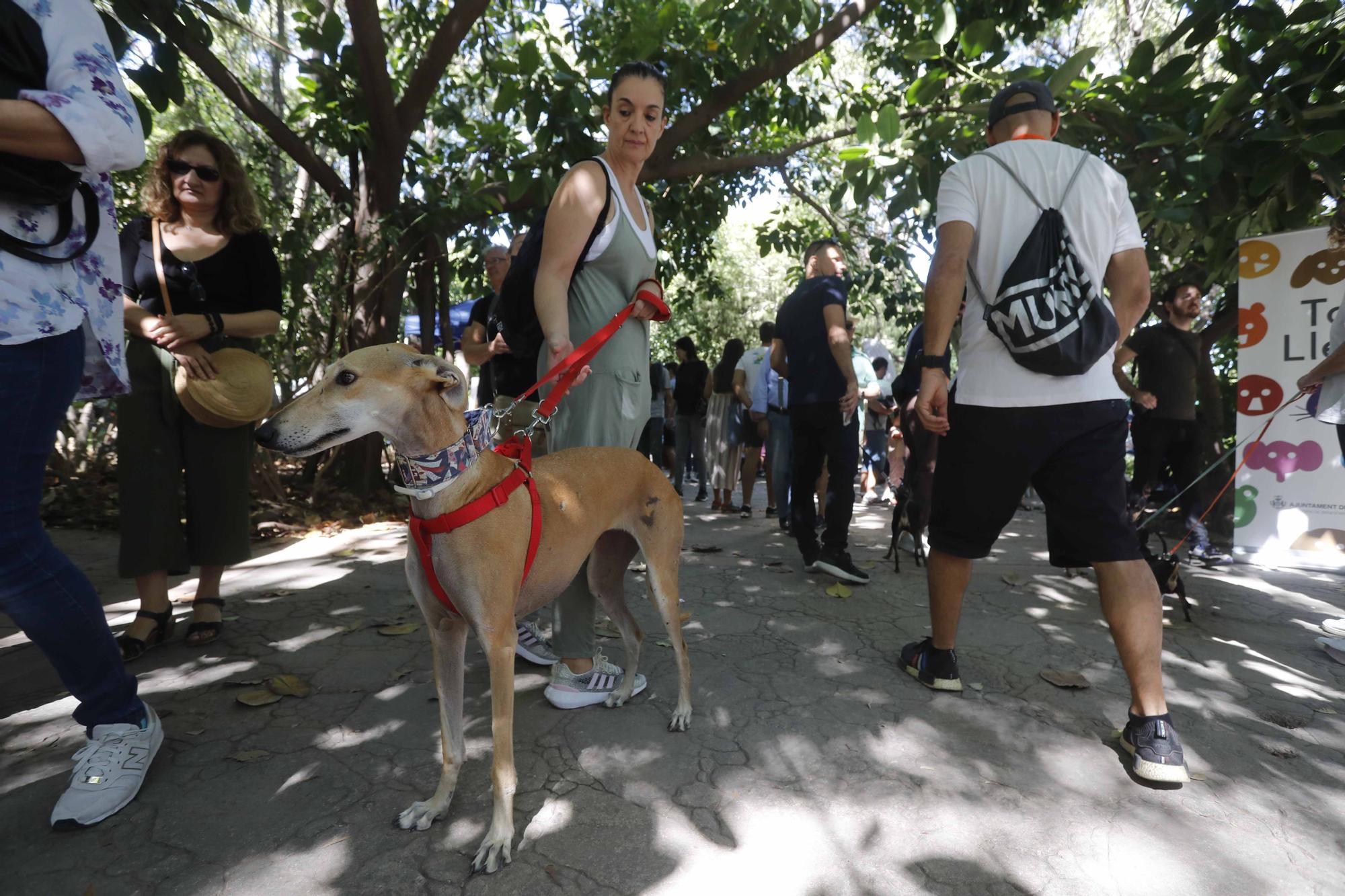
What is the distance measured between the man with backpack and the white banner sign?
12.7 feet

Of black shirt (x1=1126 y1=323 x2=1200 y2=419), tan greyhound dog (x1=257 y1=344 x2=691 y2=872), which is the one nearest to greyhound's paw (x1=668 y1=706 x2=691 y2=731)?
tan greyhound dog (x1=257 y1=344 x2=691 y2=872)

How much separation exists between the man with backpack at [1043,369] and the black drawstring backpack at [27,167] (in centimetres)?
270

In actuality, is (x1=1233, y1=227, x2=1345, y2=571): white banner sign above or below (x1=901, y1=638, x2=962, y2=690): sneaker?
above

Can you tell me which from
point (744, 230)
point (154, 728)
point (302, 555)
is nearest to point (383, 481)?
point (302, 555)

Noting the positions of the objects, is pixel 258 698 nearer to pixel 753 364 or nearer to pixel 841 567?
pixel 841 567

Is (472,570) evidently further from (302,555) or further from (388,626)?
(302,555)

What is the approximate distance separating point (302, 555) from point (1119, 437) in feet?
16.5

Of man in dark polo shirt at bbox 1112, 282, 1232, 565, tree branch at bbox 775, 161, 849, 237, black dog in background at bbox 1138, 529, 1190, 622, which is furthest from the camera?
tree branch at bbox 775, 161, 849, 237

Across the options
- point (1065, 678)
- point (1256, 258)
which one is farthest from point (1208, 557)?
point (1065, 678)

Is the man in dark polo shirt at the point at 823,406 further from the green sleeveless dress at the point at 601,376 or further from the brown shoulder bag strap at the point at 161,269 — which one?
the brown shoulder bag strap at the point at 161,269

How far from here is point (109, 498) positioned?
6402mm

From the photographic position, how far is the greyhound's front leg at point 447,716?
6.82 ft

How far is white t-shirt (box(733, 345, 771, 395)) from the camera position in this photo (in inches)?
301

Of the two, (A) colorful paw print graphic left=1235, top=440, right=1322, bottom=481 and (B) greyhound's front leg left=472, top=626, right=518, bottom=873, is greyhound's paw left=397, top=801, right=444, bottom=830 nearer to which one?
(B) greyhound's front leg left=472, top=626, right=518, bottom=873
